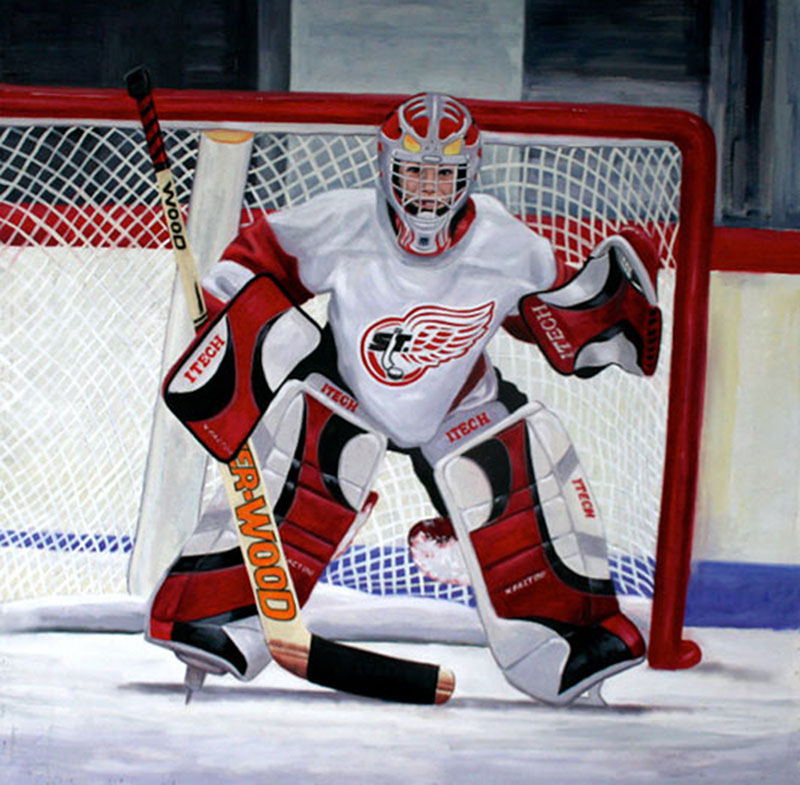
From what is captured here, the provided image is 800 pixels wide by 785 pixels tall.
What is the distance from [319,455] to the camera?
1.71 m

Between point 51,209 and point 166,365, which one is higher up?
point 51,209

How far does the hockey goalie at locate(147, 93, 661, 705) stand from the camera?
1.69 m

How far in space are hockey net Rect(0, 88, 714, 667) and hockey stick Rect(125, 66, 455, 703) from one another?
0.30ft

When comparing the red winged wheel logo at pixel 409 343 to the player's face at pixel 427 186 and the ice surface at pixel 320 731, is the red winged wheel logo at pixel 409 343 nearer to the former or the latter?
the player's face at pixel 427 186

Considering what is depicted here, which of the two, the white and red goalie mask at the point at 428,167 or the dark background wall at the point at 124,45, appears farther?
the dark background wall at the point at 124,45

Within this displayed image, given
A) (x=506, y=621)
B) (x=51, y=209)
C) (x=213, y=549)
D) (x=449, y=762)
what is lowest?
(x=449, y=762)

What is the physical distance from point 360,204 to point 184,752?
97 centimetres

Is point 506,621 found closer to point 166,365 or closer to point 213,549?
point 213,549

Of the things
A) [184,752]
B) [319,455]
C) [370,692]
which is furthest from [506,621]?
[184,752]

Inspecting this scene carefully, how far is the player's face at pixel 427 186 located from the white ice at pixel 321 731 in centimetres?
74

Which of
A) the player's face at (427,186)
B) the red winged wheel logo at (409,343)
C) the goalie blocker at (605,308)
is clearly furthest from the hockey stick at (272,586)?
the goalie blocker at (605,308)

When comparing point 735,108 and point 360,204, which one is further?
point 735,108

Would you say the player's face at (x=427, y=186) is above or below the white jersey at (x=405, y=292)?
above

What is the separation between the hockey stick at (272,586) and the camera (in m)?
1.65
